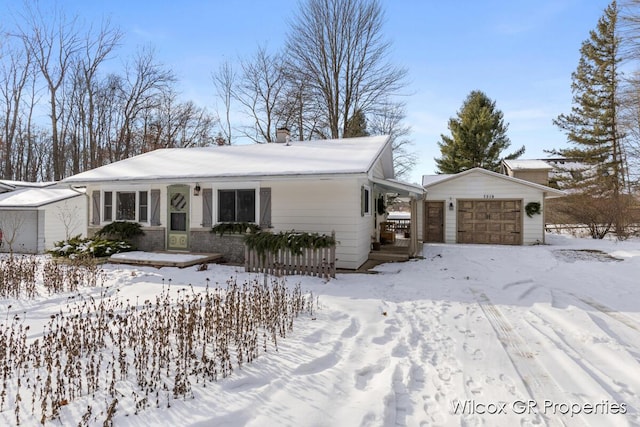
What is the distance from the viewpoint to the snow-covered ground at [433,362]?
8.21 feet

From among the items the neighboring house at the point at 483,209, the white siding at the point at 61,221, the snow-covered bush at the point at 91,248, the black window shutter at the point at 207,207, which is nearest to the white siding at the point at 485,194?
the neighboring house at the point at 483,209

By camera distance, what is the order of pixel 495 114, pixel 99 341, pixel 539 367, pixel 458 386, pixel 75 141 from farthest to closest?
pixel 495 114
pixel 75 141
pixel 99 341
pixel 539 367
pixel 458 386

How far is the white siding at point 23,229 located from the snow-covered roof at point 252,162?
5.03m

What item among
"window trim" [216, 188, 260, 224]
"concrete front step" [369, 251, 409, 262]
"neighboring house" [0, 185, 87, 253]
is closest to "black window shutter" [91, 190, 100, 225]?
"neighboring house" [0, 185, 87, 253]

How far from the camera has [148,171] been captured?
9.70m

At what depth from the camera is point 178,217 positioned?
9.89 meters

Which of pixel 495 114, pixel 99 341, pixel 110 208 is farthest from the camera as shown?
pixel 495 114

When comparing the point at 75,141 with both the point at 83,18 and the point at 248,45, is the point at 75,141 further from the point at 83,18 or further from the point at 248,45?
the point at 248,45

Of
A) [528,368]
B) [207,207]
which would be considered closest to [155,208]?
[207,207]

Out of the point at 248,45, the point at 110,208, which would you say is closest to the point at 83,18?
the point at 248,45

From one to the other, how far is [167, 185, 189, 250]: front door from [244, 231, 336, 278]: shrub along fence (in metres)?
2.59

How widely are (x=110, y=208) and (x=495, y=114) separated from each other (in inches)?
1049

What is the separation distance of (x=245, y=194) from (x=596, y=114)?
75.1 ft

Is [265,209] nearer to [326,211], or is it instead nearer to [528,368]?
[326,211]
